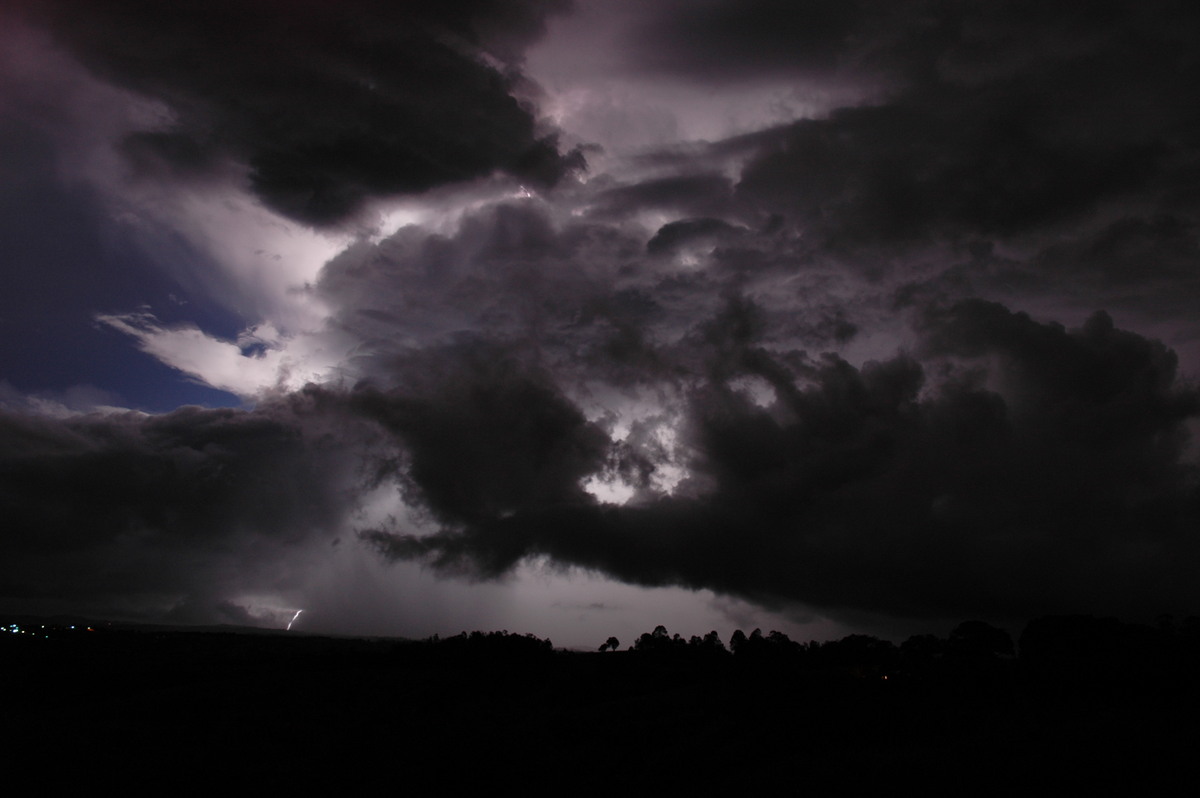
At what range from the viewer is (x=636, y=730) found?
5353 centimetres

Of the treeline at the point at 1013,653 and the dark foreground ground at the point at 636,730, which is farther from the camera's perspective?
the treeline at the point at 1013,653

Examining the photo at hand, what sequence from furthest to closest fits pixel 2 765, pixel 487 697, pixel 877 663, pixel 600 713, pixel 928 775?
pixel 877 663 < pixel 487 697 < pixel 600 713 < pixel 2 765 < pixel 928 775

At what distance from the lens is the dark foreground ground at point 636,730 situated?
123 ft

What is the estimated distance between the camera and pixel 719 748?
154ft

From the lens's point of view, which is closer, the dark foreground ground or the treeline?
the dark foreground ground

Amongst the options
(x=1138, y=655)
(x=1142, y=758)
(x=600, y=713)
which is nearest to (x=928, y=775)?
(x=1142, y=758)

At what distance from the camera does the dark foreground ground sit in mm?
37500

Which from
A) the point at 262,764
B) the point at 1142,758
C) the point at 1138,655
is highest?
the point at 1138,655

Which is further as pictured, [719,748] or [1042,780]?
[719,748]

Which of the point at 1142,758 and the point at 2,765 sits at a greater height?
the point at 1142,758

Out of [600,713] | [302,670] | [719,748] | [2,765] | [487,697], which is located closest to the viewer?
[719,748]

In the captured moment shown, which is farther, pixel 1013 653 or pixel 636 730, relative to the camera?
pixel 1013 653

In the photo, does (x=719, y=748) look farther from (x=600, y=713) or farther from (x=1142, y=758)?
(x=1142, y=758)

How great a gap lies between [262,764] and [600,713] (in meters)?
27.6
